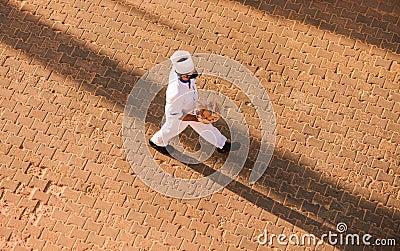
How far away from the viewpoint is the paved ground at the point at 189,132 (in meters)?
9.18

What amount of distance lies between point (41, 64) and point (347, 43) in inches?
217

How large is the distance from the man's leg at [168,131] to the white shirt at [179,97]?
304 mm

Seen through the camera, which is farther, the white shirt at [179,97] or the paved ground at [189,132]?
the paved ground at [189,132]

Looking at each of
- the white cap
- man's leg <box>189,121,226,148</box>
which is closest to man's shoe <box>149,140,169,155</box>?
man's leg <box>189,121,226,148</box>

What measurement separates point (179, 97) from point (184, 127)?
3.35ft

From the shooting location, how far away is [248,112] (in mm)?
9922

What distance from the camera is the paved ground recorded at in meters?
9.18

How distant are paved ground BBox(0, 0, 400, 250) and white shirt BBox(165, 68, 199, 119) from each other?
1.16 meters

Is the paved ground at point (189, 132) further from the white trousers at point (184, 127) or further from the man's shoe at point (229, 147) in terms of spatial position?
the white trousers at point (184, 127)

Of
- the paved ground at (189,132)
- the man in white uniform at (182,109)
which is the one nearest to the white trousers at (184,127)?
the man in white uniform at (182,109)

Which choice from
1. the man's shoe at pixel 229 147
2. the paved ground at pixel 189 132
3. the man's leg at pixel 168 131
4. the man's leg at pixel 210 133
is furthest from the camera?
the man's shoe at pixel 229 147

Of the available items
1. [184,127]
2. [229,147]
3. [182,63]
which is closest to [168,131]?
[184,127]

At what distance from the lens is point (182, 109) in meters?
8.67

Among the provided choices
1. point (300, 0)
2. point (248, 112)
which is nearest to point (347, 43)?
point (300, 0)
